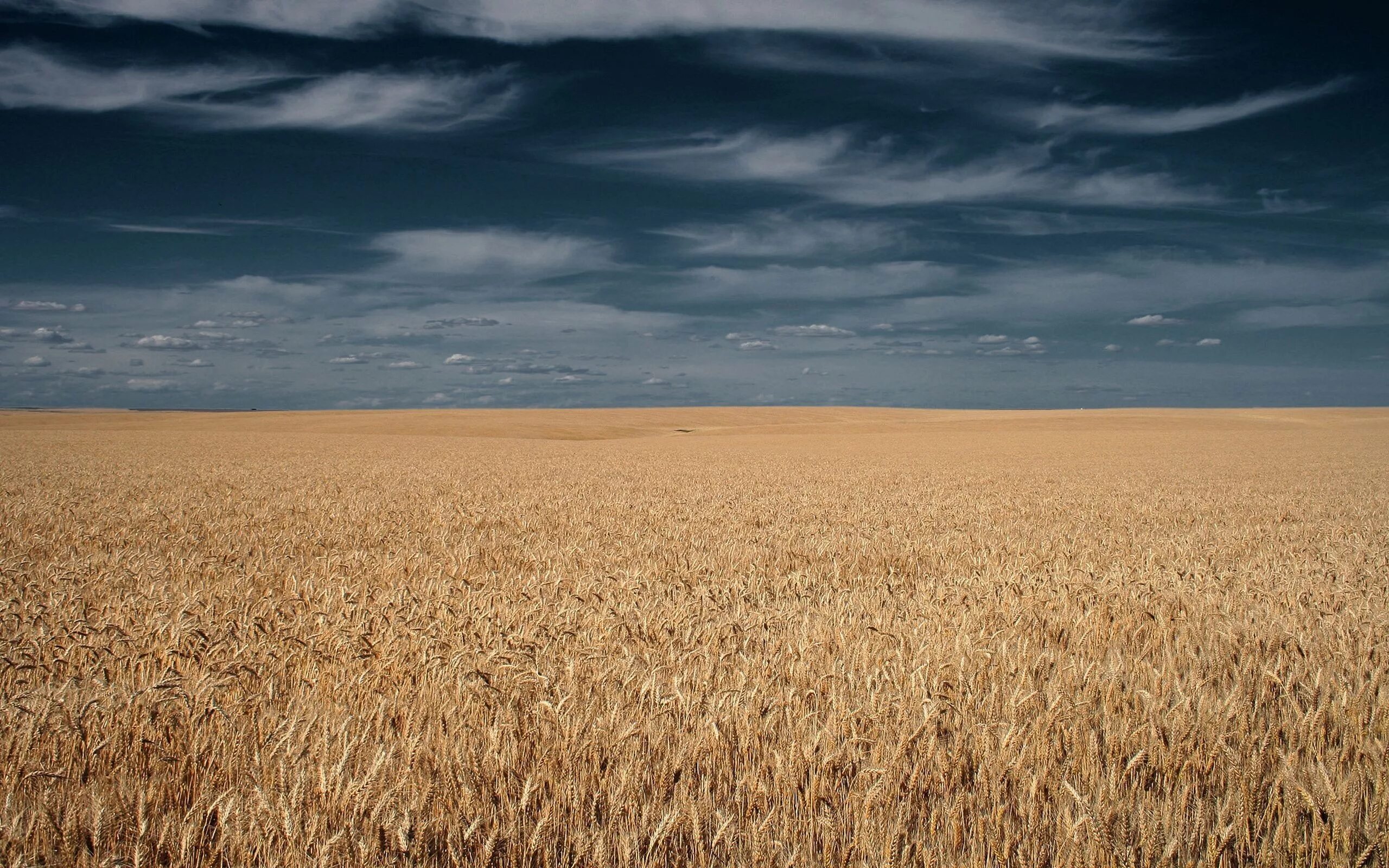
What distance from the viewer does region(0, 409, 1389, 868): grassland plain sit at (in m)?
2.64

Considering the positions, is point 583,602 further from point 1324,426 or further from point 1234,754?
point 1324,426

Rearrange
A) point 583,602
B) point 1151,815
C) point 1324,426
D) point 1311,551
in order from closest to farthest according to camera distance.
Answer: point 1151,815 < point 583,602 < point 1311,551 < point 1324,426

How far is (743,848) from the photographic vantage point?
8.58ft

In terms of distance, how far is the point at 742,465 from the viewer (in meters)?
28.8

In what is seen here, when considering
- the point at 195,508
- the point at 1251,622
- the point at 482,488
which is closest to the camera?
the point at 1251,622

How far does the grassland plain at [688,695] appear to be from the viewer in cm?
264

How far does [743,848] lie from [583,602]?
3.75m

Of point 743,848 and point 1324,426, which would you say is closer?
point 743,848

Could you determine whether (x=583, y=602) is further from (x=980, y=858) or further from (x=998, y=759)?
(x=980, y=858)

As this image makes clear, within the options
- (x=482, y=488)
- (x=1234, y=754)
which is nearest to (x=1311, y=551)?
(x=1234, y=754)

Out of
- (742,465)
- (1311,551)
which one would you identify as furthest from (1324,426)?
(1311,551)

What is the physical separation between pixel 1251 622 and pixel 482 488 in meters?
15.3

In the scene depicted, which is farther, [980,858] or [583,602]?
[583,602]

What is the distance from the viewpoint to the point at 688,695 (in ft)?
12.7
